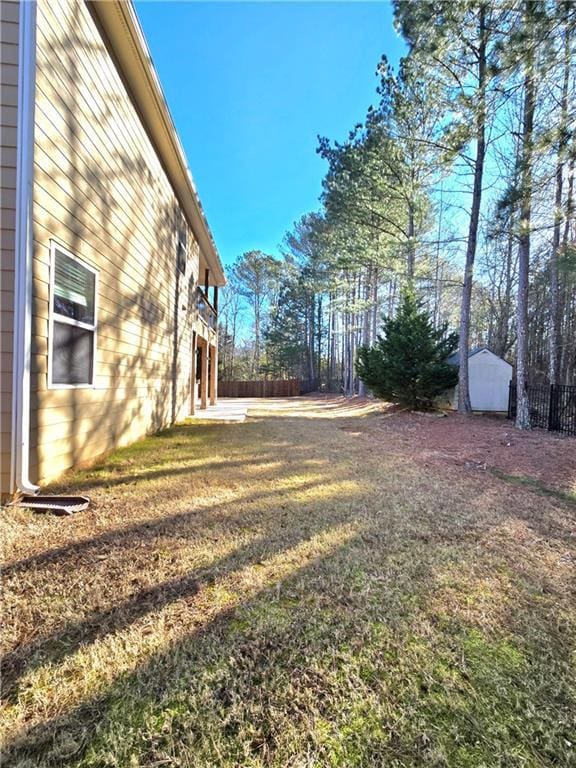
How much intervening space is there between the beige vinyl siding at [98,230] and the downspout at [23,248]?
0.37 ft

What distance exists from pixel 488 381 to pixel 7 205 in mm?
13955

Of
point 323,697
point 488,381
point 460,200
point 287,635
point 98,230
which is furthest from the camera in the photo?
point 488,381

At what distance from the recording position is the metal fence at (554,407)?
25.7 ft

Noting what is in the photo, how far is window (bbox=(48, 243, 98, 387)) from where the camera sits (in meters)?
3.28

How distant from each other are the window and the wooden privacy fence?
20.7 meters

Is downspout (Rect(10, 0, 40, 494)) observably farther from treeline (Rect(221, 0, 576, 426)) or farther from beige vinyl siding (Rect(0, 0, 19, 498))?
treeline (Rect(221, 0, 576, 426))

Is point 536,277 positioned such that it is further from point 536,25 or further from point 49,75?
point 49,75

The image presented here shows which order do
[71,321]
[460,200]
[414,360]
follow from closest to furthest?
[71,321], [414,360], [460,200]

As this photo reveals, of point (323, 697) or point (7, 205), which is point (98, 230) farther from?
point (323, 697)

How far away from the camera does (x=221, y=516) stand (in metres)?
2.94

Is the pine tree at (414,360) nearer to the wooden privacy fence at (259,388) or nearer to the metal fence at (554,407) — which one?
the metal fence at (554,407)

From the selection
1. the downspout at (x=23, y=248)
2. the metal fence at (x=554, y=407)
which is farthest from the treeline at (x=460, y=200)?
the downspout at (x=23, y=248)

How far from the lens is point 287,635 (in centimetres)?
158

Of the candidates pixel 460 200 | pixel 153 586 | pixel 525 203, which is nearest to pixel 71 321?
pixel 153 586
